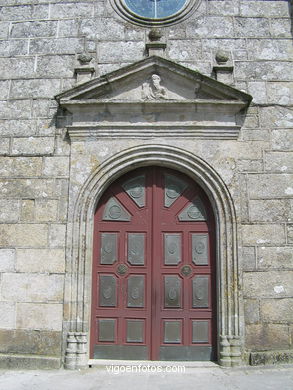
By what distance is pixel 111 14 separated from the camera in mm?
5293

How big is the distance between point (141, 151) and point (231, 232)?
1413 mm

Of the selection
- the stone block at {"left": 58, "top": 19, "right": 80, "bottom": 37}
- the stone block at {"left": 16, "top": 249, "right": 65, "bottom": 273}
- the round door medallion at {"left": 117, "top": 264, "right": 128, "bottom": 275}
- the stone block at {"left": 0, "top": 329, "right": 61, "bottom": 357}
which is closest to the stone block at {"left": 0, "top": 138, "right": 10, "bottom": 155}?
the stone block at {"left": 16, "top": 249, "right": 65, "bottom": 273}

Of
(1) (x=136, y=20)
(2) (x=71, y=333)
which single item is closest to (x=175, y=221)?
(2) (x=71, y=333)

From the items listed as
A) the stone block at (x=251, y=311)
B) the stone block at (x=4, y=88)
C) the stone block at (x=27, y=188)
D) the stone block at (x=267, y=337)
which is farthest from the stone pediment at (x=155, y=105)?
the stone block at (x=267, y=337)

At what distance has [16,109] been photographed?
16.5 feet

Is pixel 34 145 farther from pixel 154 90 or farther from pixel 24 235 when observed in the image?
pixel 154 90

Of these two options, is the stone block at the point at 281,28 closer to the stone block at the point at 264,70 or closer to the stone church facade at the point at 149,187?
the stone church facade at the point at 149,187

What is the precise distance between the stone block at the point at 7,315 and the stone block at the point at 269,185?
304cm

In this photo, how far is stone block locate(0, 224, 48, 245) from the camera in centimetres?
465

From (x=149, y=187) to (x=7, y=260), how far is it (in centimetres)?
188

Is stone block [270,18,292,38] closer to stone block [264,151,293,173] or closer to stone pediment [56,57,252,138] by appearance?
stone pediment [56,57,252,138]

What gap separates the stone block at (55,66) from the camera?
5104 mm

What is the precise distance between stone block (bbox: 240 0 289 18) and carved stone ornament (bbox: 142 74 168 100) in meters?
1.52

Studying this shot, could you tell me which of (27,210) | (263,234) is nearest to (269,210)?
Answer: (263,234)
